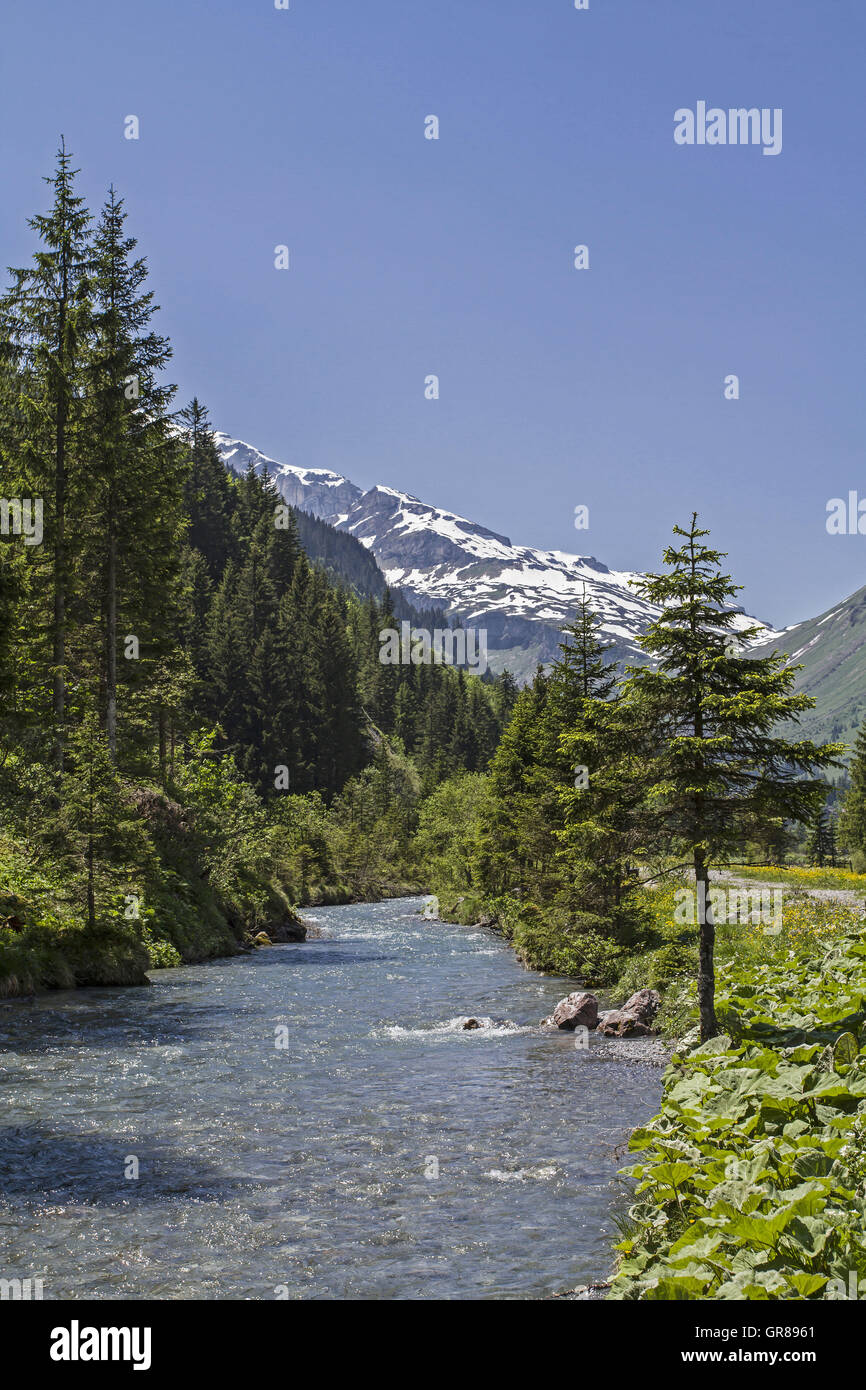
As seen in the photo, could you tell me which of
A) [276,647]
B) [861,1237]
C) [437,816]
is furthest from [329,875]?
[861,1237]

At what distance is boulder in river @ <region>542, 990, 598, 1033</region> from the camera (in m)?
21.2

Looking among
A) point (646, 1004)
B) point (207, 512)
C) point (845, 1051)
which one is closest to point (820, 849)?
point (207, 512)

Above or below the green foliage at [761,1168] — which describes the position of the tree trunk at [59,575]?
above

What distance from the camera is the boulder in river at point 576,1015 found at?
21.2 meters

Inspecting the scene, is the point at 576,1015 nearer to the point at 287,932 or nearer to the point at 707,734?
the point at 707,734

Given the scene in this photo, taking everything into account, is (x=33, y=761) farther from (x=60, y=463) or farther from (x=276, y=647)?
(x=276, y=647)

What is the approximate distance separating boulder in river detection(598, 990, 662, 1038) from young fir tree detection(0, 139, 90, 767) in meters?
19.8

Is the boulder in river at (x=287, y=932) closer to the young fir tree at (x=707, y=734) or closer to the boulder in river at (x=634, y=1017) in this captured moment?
the boulder in river at (x=634, y=1017)

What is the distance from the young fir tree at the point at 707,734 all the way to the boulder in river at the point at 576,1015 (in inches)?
273

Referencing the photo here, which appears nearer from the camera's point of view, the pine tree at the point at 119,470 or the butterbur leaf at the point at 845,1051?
the butterbur leaf at the point at 845,1051

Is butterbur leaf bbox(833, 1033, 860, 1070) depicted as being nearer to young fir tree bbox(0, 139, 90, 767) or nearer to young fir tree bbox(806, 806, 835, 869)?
young fir tree bbox(0, 139, 90, 767)

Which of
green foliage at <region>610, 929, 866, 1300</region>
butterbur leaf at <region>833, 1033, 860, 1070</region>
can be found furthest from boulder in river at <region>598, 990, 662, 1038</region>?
butterbur leaf at <region>833, 1033, 860, 1070</region>

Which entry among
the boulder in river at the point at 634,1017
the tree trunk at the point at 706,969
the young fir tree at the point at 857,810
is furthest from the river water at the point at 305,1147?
the young fir tree at the point at 857,810

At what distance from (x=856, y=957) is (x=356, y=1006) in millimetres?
11986
